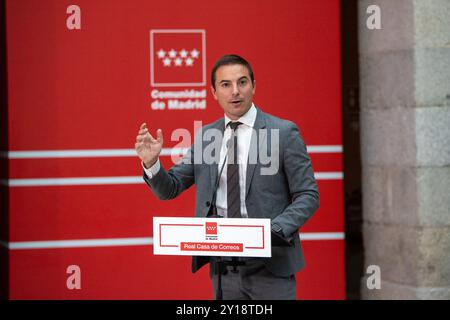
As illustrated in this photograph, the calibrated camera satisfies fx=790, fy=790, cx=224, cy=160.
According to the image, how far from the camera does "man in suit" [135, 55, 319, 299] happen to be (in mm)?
3975

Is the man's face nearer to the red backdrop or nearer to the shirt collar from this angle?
the shirt collar

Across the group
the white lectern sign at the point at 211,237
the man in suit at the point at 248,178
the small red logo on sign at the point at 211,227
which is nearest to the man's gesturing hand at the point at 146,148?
the man in suit at the point at 248,178

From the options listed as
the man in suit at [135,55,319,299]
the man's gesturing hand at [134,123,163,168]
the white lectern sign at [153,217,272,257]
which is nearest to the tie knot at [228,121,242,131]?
the man in suit at [135,55,319,299]

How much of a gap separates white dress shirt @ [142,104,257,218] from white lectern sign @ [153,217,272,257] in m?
0.17

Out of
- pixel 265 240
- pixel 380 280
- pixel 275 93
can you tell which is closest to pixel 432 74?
pixel 275 93

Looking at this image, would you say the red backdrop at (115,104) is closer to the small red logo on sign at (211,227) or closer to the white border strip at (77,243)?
the white border strip at (77,243)

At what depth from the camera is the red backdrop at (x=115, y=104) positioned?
5645 mm

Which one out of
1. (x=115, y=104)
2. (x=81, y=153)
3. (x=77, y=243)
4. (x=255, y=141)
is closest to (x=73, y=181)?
(x=81, y=153)

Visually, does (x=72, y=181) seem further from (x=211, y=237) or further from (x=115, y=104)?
(x=211, y=237)

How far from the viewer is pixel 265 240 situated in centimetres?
378

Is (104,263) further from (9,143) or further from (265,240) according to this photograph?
(265,240)

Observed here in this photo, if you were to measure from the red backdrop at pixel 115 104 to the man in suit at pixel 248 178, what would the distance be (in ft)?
5.14
